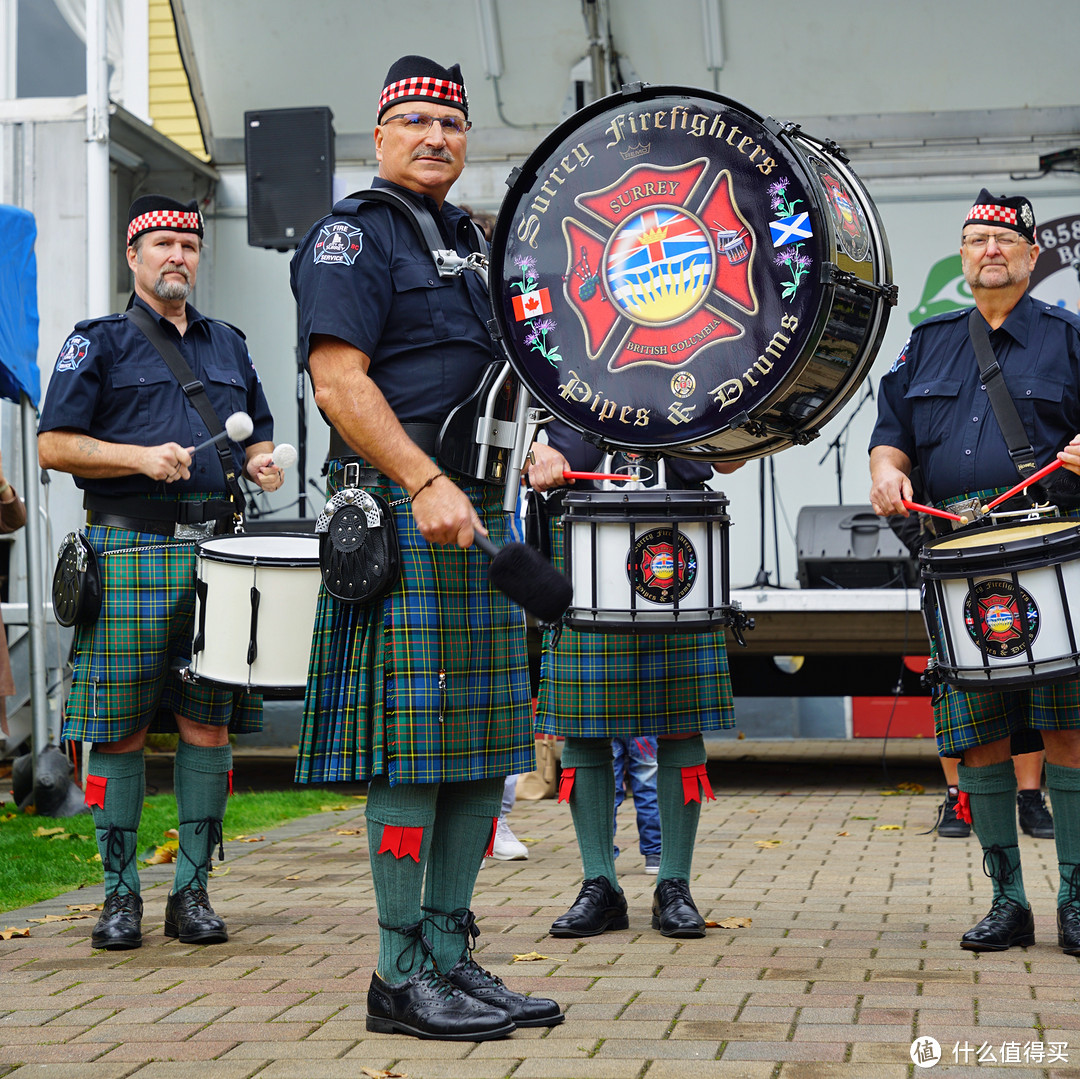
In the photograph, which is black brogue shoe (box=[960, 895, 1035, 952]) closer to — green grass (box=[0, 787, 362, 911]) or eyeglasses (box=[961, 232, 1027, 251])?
eyeglasses (box=[961, 232, 1027, 251])

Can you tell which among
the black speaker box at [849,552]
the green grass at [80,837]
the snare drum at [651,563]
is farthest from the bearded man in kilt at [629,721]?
the black speaker box at [849,552]

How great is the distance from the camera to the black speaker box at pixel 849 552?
25.5 ft

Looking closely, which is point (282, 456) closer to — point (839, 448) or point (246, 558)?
point (246, 558)

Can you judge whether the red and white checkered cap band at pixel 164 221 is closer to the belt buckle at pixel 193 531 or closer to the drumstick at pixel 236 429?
the drumstick at pixel 236 429

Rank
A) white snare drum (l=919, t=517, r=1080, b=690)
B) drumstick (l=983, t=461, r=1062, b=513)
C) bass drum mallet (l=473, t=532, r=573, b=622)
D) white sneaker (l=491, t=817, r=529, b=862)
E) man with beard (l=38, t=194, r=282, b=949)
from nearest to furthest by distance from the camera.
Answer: bass drum mallet (l=473, t=532, r=573, b=622), white snare drum (l=919, t=517, r=1080, b=690), drumstick (l=983, t=461, r=1062, b=513), man with beard (l=38, t=194, r=282, b=949), white sneaker (l=491, t=817, r=529, b=862)

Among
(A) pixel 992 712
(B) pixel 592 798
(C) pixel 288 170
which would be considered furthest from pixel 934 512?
(C) pixel 288 170

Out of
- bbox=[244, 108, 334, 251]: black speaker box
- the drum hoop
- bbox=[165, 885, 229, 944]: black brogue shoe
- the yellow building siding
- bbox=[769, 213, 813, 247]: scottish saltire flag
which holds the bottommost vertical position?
bbox=[165, 885, 229, 944]: black brogue shoe

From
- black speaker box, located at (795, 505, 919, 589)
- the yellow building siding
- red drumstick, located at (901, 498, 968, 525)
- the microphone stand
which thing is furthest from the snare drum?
the yellow building siding

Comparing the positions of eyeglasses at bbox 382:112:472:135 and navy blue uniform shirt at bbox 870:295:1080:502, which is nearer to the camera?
eyeglasses at bbox 382:112:472:135

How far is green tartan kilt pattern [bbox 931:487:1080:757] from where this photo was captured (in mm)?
3477

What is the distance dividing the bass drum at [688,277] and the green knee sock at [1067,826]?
141cm

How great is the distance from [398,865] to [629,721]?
1.24m

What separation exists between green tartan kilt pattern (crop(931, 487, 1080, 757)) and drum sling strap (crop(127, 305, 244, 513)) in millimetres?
1891

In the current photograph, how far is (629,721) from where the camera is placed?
12.6ft
